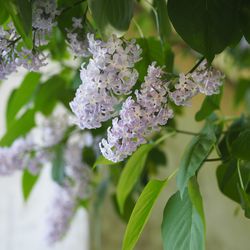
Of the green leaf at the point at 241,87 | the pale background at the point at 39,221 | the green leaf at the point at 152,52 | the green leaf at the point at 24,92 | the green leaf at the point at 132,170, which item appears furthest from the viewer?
the pale background at the point at 39,221

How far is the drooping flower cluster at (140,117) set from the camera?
0.31m

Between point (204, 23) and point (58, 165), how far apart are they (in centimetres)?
47

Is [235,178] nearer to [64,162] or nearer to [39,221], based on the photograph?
[64,162]

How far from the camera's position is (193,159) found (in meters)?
0.38

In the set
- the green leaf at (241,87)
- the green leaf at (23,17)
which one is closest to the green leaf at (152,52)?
the green leaf at (23,17)

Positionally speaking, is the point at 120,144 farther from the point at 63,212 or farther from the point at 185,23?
the point at 63,212

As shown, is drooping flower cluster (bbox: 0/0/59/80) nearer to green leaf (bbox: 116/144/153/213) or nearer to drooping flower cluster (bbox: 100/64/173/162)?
drooping flower cluster (bbox: 100/64/173/162)

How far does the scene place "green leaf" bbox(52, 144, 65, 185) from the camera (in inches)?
30.4

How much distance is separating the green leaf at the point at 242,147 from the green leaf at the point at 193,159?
0.7 inches

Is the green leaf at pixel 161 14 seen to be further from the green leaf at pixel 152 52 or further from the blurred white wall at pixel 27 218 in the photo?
the blurred white wall at pixel 27 218

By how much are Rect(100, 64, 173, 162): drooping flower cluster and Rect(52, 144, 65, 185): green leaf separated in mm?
456

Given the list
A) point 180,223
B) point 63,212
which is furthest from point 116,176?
point 180,223

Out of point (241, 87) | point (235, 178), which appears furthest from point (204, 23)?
point (241, 87)

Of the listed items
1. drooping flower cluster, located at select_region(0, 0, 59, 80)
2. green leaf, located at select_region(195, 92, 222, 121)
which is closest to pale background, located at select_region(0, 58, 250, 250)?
green leaf, located at select_region(195, 92, 222, 121)
